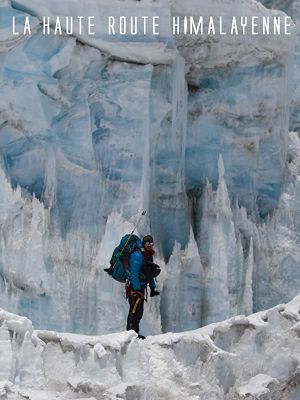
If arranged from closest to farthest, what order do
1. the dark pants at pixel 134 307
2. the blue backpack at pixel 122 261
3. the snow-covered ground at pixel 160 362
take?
1. the snow-covered ground at pixel 160 362
2. the dark pants at pixel 134 307
3. the blue backpack at pixel 122 261

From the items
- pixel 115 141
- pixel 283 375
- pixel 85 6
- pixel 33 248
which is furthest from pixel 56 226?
pixel 283 375

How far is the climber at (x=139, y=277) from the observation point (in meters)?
12.8

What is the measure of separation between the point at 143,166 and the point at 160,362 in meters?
4.02

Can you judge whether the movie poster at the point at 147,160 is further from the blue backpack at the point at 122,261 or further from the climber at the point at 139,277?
the climber at the point at 139,277

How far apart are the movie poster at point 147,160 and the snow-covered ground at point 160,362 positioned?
1742 mm

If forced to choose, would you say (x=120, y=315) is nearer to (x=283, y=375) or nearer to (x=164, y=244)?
(x=164, y=244)

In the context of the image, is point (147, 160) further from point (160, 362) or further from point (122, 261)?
point (160, 362)

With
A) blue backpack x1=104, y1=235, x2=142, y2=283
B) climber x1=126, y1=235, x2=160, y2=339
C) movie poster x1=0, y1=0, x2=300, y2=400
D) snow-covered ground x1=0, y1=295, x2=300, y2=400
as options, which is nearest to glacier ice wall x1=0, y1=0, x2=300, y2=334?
movie poster x1=0, y1=0, x2=300, y2=400

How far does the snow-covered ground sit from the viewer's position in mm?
11266

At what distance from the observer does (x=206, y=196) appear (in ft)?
53.5

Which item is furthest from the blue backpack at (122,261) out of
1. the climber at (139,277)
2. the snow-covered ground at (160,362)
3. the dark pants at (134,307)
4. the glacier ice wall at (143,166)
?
the glacier ice wall at (143,166)

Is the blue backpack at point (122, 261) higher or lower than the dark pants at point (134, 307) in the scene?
higher

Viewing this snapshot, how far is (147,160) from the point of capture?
15.6 meters

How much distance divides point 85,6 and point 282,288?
17.6ft
